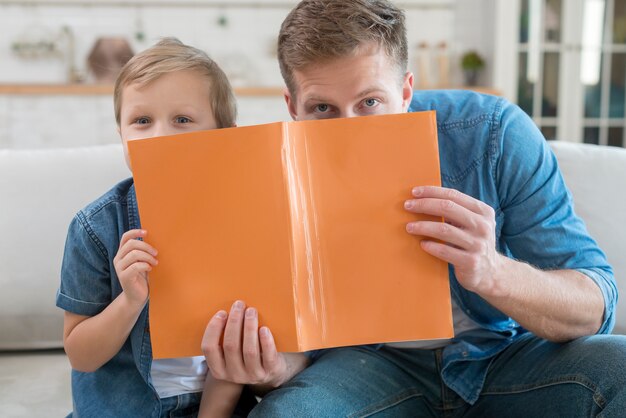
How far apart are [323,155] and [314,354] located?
1.68ft

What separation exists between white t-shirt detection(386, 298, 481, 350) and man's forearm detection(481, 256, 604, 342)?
0.21 meters

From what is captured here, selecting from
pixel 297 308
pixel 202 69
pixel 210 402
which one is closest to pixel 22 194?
pixel 202 69

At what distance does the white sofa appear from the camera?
155 cm

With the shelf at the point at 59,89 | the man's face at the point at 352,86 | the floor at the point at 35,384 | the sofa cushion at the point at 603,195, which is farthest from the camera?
the shelf at the point at 59,89

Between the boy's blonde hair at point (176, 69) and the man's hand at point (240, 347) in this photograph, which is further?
the boy's blonde hair at point (176, 69)

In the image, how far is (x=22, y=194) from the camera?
5.29 feet

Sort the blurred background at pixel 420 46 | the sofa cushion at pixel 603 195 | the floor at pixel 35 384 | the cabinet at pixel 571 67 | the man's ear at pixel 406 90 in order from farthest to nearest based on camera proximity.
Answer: the cabinet at pixel 571 67 < the blurred background at pixel 420 46 < the sofa cushion at pixel 603 195 < the floor at pixel 35 384 < the man's ear at pixel 406 90

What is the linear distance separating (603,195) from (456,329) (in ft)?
1.88

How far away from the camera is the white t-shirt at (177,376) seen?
1.17 metres

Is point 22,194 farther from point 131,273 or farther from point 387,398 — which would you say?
point 387,398

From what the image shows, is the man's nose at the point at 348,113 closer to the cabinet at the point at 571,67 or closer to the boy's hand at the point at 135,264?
the boy's hand at the point at 135,264

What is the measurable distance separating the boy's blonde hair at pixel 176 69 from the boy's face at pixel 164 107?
0.5 inches

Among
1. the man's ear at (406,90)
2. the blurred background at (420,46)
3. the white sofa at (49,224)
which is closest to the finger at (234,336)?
the man's ear at (406,90)

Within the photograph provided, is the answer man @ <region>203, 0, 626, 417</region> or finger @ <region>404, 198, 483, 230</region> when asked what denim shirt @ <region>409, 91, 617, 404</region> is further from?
finger @ <region>404, 198, 483, 230</region>
